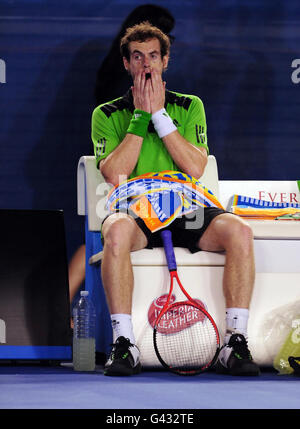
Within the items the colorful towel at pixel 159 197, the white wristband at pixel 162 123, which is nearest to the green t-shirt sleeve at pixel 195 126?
the white wristband at pixel 162 123

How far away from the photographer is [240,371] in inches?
100

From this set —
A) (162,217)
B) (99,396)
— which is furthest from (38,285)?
(99,396)

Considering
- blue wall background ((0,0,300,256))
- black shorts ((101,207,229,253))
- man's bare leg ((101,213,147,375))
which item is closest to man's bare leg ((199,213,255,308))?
black shorts ((101,207,229,253))

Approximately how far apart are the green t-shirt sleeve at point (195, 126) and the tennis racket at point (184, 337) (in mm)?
614

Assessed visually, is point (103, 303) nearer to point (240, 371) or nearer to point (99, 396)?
point (240, 371)

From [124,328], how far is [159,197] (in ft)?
1.72

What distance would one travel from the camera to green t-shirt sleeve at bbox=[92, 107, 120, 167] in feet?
10.0

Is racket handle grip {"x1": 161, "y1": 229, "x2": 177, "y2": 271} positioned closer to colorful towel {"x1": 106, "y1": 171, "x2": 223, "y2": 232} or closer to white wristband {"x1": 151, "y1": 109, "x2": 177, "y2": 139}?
colorful towel {"x1": 106, "y1": 171, "x2": 223, "y2": 232}

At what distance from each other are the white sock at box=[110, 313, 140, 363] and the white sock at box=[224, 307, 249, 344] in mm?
328

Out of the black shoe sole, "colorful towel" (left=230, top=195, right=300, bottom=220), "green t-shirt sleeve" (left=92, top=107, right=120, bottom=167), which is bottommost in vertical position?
the black shoe sole

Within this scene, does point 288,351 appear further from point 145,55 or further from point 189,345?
point 145,55

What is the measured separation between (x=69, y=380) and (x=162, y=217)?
70 centimetres

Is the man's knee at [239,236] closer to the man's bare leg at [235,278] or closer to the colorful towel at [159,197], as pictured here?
the man's bare leg at [235,278]
